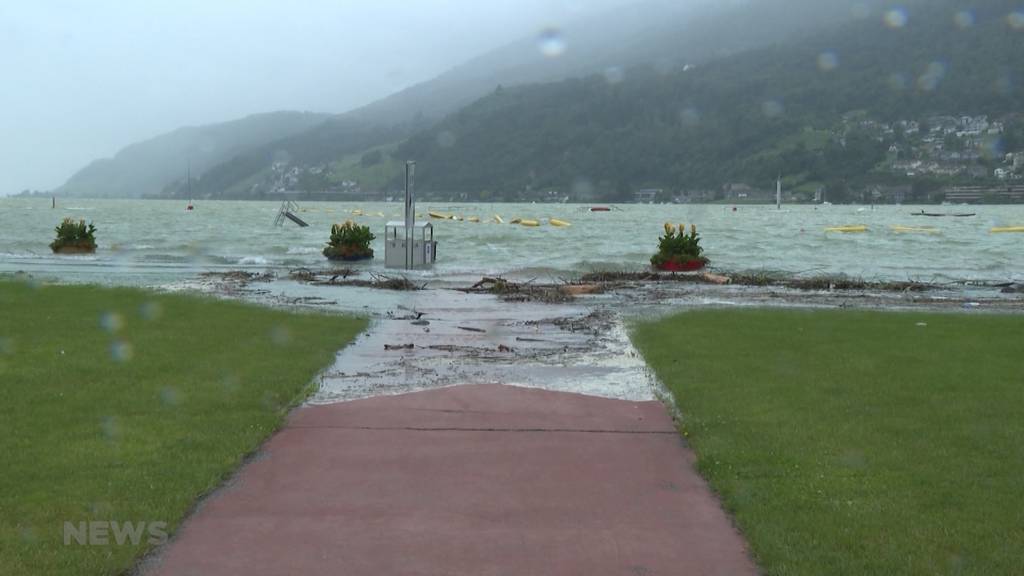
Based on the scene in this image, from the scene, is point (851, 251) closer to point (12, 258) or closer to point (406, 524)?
point (12, 258)

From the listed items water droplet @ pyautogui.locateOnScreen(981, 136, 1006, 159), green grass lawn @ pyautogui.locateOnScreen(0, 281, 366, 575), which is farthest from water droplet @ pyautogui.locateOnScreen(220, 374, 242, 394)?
water droplet @ pyautogui.locateOnScreen(981, 136, 1006, 159)

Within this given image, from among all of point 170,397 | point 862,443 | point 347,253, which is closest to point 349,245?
point 347,253

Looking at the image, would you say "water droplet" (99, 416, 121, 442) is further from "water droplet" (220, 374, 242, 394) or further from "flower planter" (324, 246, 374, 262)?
"flower planter" (324, 246, 374, 262)

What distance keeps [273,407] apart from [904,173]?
199m

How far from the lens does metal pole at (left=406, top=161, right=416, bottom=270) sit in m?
27.7

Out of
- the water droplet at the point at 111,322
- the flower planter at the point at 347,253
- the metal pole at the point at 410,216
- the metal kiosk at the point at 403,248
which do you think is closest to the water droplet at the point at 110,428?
the water droplet at the point at 111,322

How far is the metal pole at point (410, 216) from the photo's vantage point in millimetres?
27688

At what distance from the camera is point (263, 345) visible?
12508 mm

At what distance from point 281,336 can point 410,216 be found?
59.5 feet

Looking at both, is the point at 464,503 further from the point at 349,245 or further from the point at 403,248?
the point at 349,245

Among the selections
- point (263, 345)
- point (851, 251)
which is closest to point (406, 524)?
point (263, 345)

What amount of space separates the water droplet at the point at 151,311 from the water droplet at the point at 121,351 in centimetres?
293

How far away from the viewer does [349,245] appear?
3869 cm

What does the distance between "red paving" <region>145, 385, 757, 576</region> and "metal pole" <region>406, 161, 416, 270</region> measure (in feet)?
64.4
